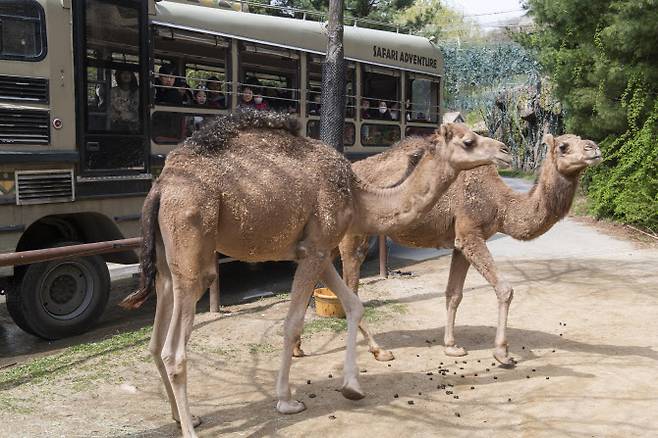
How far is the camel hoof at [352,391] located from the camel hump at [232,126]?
1.93 metres

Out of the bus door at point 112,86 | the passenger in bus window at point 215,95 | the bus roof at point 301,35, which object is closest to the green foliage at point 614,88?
the bus roof at point 301,35

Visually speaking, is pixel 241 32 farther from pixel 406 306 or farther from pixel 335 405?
pixel 335 405

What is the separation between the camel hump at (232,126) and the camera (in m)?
4.53

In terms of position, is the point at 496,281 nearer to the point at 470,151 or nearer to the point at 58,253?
the point at 470,151

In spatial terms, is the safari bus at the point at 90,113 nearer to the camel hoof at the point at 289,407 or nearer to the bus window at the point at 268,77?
the bus window at the point at 268,77

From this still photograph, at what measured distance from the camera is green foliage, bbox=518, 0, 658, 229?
13.0m

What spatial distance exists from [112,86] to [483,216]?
13.7 feet

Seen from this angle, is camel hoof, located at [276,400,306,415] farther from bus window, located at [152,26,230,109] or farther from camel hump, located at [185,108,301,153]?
bus window, located at [152,26,230,109]

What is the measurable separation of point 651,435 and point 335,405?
6.89ft

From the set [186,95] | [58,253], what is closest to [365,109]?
[186,95]

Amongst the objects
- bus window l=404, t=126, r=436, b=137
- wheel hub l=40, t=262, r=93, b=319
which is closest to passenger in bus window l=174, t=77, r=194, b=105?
wheel hub l=40, t=262, r=93, b=319

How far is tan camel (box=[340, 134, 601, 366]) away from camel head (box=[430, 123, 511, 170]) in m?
0.93

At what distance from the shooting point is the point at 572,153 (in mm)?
5723

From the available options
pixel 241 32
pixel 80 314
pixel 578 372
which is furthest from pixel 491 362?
pixel 241 32
